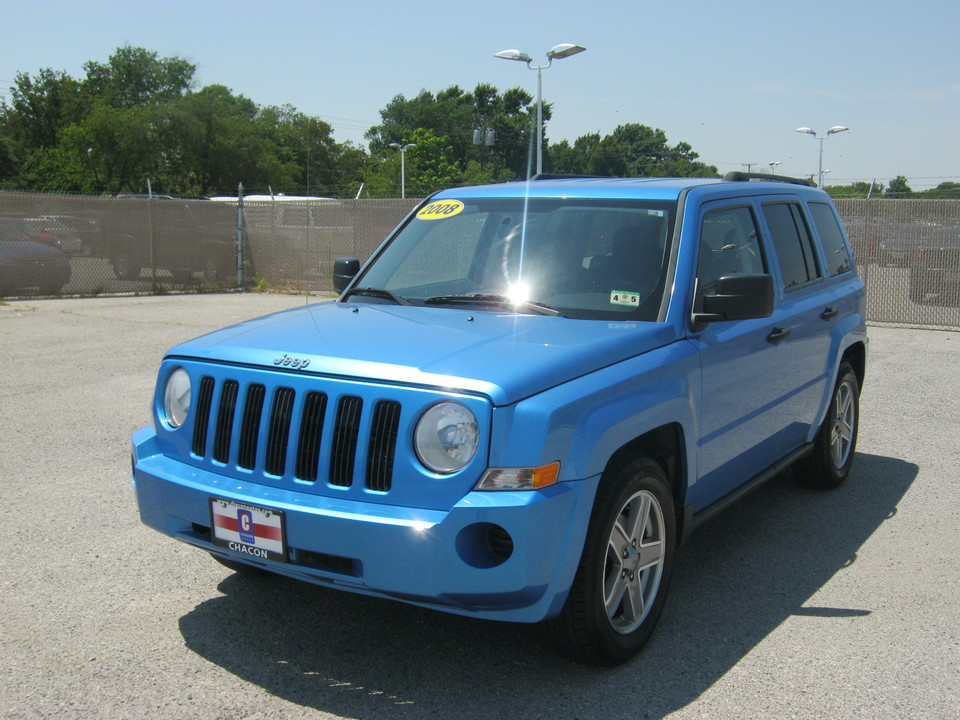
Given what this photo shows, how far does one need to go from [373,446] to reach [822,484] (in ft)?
12.5

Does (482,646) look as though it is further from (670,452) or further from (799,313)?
(799,313)

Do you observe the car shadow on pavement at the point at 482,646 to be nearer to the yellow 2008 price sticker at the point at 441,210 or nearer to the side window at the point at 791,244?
the side window at the point at 791,244

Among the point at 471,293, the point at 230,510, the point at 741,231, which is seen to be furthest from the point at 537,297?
the point at 230,510

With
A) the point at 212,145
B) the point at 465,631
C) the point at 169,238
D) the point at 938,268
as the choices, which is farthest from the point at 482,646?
the point at 212,145

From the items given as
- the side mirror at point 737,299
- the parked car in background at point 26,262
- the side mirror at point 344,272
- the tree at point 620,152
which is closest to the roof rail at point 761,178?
the side mirror at point 737,299

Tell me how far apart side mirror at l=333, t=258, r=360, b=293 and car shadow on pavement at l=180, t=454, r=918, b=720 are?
166cm

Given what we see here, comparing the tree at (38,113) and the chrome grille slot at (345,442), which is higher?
the tree at (38,113)

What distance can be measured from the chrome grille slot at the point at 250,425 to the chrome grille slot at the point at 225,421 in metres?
0.06

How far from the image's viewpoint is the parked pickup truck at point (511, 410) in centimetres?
304

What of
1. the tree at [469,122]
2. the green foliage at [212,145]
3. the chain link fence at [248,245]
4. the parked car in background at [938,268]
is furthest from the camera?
the tree at [469,122]

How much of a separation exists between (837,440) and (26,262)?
15.8m

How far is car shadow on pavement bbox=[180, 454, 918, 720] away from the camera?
3.29 m

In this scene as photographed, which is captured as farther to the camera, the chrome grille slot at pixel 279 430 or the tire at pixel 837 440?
the tire at pixel 837 440

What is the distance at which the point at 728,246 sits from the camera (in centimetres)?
458
